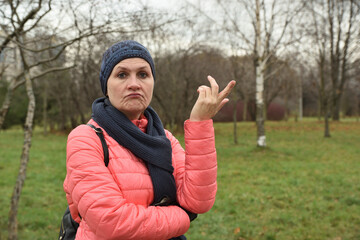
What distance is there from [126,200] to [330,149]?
42.4 ft

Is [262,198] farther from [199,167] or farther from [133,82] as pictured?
[133,82]

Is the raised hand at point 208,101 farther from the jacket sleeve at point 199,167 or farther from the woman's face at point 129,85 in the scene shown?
the woman's face at point 129,85

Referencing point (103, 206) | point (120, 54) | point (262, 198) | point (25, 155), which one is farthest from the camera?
point (262, 198)

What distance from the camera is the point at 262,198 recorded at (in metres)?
6.45

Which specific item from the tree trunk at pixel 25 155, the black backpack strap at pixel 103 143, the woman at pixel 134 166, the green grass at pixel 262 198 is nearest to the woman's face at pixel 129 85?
the woman at pixel 134 166

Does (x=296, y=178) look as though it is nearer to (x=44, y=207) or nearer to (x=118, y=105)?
(x=44, y=207)

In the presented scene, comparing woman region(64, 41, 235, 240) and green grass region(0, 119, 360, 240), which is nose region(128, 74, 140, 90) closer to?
woman region(64, 41, 235, 240)

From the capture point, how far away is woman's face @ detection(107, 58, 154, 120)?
1534mm

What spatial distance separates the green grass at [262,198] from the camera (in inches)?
194

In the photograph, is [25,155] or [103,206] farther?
[25,155]

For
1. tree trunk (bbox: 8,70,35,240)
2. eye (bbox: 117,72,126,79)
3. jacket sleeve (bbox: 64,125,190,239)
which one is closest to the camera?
jacket sleeve (bbox: 64,125,190,239)

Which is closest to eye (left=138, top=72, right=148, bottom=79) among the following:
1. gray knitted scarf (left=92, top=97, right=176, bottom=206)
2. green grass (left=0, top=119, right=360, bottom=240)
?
gray knitted scarf (left=92, top=97, right=176, bottom=206)

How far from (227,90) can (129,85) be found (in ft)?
1.61

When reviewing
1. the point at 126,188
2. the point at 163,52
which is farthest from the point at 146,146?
the point at 163,52
